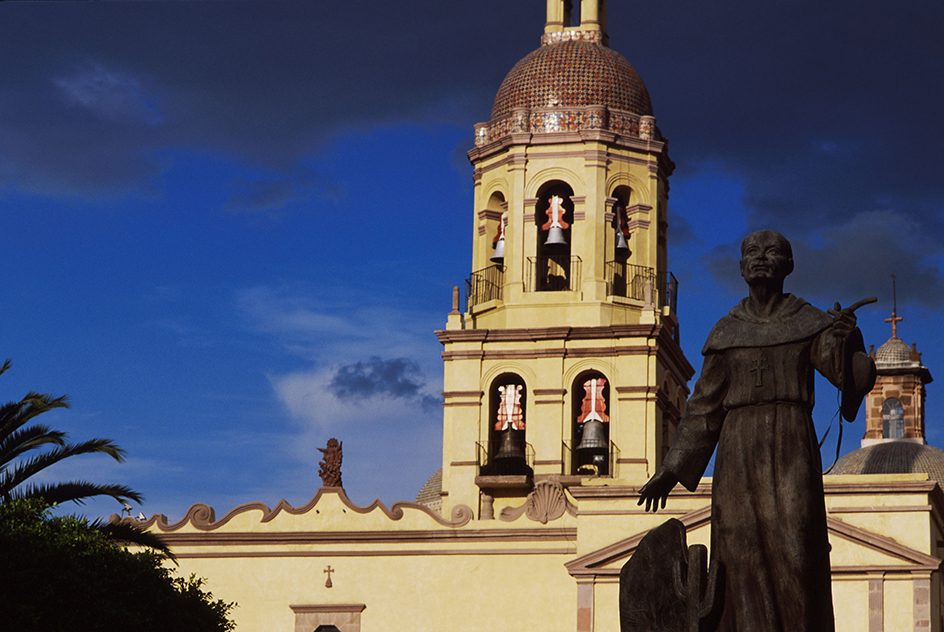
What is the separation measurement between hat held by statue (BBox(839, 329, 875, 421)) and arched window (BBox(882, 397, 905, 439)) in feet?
232

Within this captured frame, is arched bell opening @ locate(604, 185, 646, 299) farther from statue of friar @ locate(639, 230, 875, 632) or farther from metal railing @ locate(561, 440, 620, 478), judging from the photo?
statue of friar @ locate(639, 230, 875, 632)

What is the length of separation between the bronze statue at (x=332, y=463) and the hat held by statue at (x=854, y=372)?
28.3 metres

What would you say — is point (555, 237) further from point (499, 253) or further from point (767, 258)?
point (767, 258)

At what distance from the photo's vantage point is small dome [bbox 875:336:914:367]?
263 ft

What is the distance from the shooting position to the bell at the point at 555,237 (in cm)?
3975

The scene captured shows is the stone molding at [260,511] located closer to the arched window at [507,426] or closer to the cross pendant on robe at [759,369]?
the arched window at [507,426]

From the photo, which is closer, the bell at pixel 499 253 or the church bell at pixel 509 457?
the church bell at pixel 509 457

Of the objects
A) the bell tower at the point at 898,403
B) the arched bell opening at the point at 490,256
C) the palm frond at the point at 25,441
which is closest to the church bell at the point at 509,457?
the arched bell opening at the point at 490,256

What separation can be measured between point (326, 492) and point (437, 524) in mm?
2717

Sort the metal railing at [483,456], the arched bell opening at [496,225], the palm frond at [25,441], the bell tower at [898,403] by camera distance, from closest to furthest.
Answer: the palm frond at [25,441], the metal railing at [483,456], the arched bell opening at [496,225], the bell tower at [898,403]

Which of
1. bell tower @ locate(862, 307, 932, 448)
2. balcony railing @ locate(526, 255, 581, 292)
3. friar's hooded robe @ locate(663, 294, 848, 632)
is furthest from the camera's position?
bell tower @ locate(862, 307, 932, 448)

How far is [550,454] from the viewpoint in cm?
3850

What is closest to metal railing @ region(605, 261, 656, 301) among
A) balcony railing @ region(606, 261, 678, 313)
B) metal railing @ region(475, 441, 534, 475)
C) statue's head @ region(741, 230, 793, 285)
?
balcony railing @ region(606, 261, 678, 313)

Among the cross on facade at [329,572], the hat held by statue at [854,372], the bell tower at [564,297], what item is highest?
the bell tower at [564,297]
